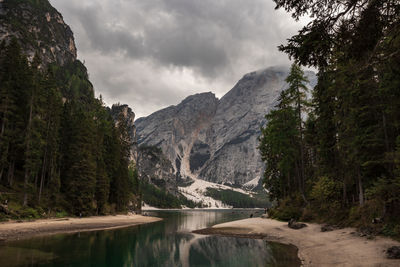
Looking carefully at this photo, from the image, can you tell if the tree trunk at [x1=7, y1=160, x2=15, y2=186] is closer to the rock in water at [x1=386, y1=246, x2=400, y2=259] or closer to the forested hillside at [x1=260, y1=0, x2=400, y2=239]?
the forested hillside at [x1=260, y1=0, x2=400, y2=239]

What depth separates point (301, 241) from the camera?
72.6 feet

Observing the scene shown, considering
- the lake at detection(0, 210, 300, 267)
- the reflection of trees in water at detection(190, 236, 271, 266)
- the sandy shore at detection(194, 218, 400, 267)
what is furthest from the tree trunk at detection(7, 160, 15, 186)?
the sandy shore at detection(194, 218, 400, 267)

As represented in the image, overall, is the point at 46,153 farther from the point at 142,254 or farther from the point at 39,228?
the point at 142,254

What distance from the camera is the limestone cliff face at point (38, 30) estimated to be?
10125cm

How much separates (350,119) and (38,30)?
471 ft

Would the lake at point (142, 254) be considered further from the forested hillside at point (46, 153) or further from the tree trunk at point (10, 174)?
the tree trunk at point (10, 174)

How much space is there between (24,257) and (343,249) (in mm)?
20097

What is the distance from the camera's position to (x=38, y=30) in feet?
407

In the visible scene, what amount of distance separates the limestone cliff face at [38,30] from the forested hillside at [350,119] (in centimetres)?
9956

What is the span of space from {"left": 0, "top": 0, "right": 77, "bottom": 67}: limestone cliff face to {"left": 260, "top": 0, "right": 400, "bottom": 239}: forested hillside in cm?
9956

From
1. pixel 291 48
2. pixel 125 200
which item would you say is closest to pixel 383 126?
pixel 291 48

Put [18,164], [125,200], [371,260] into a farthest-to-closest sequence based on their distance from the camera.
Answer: [125,200] < [18,164] < [371,260]

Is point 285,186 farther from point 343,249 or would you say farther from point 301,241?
point 343,249

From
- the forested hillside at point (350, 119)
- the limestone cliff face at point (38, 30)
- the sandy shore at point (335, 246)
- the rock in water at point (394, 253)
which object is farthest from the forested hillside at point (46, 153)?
the limestone cliff face at point (38, 30)
